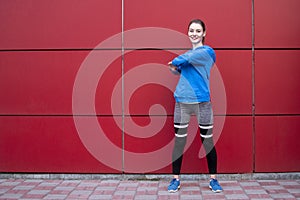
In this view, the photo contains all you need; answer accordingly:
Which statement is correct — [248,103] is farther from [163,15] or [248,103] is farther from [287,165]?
[163,15]

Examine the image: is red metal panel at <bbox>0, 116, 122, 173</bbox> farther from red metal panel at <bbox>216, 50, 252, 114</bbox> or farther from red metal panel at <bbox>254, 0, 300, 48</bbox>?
red metal panel at <bbox>254, 0, 300, 48</bbox>

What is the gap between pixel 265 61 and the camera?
171 inches

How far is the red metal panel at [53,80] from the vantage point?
4.42 meters

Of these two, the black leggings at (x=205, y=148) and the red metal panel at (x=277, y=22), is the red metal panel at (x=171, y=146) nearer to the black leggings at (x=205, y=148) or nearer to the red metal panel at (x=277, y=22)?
the black leggings at (x=205, y=148)

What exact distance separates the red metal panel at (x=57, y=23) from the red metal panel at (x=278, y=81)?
1784mm

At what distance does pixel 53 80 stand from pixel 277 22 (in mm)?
2766

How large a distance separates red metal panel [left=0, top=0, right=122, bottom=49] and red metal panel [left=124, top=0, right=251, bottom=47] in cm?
23

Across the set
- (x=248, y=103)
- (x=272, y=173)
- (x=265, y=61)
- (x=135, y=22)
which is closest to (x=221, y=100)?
(x=248, y=103)

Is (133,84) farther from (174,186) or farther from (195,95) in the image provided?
(174,186)

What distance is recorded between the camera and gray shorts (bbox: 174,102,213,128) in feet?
13.0

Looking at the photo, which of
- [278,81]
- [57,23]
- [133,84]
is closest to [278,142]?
[278,81]

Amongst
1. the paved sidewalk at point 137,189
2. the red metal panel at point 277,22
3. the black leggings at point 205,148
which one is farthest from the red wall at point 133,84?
the black leggings at point 205,148

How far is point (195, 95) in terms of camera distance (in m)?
3.89

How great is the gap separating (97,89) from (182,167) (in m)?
1.39
